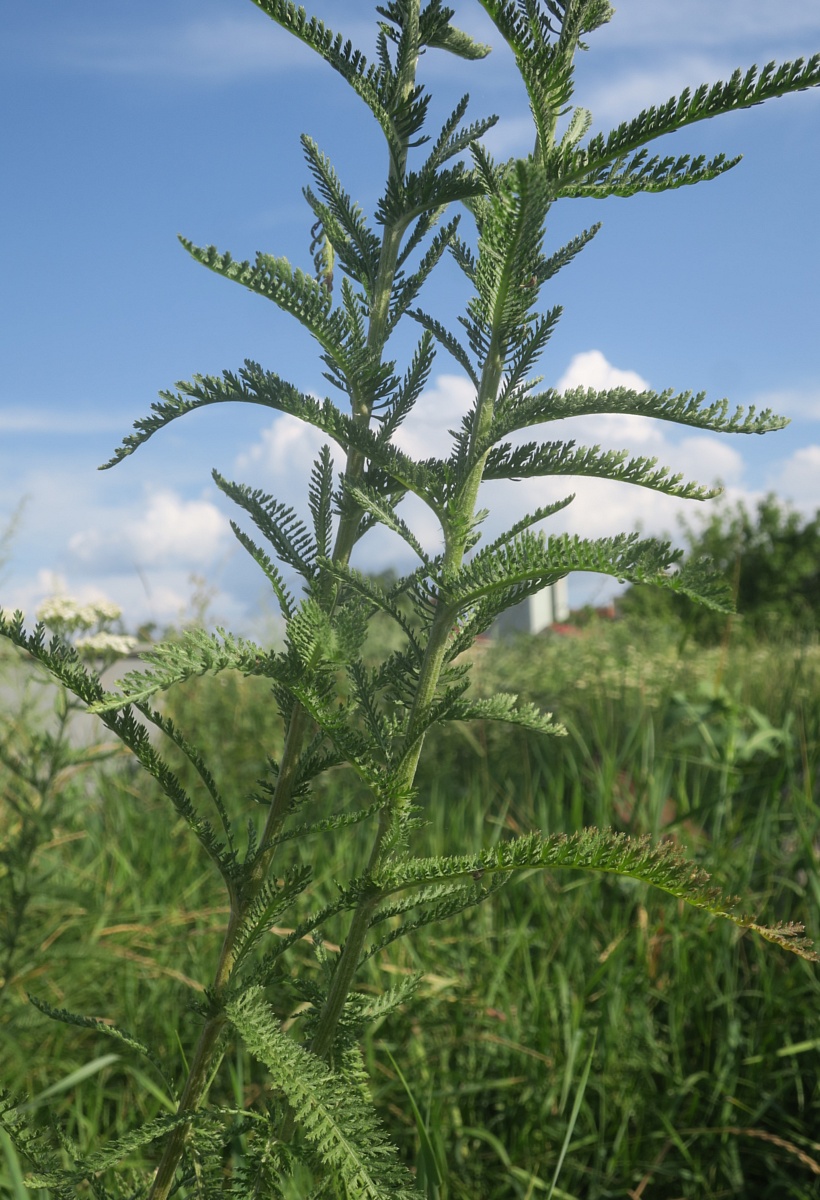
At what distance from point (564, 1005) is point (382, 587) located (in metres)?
1.97

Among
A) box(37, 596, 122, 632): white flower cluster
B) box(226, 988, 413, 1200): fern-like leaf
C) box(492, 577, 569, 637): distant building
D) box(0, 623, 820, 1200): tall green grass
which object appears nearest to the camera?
box(226, 988, 413, 1200): fern-like leaf

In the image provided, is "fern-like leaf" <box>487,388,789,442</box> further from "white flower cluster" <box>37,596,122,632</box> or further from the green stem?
"white flower cluster" <box>37,596,122,632</box>

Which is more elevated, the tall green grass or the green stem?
the green stem

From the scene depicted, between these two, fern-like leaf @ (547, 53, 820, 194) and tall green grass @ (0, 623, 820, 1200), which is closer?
fern-like leaf @ (547, 53, 820, 194)

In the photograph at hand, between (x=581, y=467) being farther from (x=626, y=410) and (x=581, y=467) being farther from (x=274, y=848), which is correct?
(x=274, y=848)

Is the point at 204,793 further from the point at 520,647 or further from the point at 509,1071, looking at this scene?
the point at 520,647

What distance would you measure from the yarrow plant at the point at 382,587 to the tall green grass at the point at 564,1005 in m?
0.80

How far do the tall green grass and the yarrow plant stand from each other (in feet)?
2.63

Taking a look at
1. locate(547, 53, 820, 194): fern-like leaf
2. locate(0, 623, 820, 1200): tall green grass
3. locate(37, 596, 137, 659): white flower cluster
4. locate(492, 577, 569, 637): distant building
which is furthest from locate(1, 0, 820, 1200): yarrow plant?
locate(492, 577, 569, 637): distant building

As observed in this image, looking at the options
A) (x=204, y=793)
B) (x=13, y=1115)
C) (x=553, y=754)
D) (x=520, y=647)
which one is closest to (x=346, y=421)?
(x=13, y=1115)

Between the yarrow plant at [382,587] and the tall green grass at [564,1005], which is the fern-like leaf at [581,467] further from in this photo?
the tall green grass at [564,1005]

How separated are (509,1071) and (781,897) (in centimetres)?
119

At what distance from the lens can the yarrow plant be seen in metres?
0.92

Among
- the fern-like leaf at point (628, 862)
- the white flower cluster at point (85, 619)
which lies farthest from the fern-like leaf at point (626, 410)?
the white flower cluster at point (85, 619)
